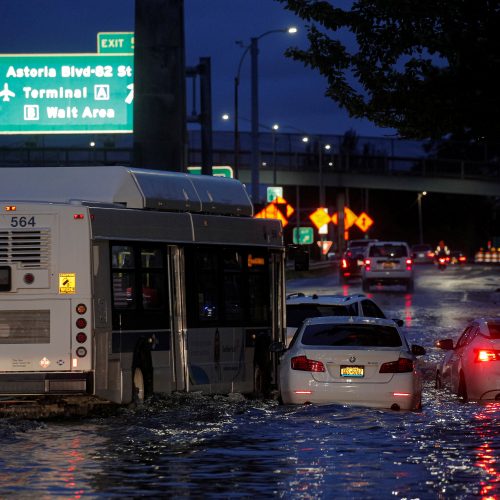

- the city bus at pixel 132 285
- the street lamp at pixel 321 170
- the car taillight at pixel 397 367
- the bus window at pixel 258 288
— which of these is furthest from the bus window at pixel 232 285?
→ the street lamp at pixel 321 170

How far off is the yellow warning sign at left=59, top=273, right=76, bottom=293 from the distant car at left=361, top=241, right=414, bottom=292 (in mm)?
42609

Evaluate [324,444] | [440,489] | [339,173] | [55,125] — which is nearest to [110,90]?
[55,125]

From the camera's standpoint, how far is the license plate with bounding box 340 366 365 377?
18016 millimetres

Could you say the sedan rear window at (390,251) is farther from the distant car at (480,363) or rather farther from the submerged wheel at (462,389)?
the submerged wheel at (462,389)

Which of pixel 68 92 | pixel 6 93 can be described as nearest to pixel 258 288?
pixel 68 92

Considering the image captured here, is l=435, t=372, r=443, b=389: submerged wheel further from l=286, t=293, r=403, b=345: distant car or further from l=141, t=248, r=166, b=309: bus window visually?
l=141, t=248, r=166, b=309: bus window

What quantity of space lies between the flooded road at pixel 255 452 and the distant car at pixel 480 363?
352 mm

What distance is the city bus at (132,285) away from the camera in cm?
1730

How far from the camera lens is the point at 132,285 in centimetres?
1844

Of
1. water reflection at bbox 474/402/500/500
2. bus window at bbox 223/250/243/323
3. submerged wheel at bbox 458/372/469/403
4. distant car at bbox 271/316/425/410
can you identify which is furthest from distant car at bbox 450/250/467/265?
distant car at bbox 271/316/425/410

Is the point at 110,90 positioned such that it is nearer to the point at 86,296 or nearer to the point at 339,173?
the point at 86,296

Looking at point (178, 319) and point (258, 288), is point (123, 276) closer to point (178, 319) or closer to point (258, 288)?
point (178, 319)

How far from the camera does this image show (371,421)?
16750mm

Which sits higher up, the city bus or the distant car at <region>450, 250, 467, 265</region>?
the distant car at <region>450, 250, 467, 265</region>
